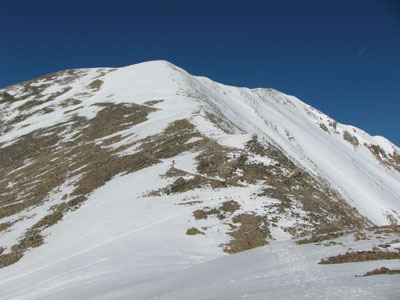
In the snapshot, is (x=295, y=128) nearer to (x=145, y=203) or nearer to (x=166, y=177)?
(x=166, y=177)

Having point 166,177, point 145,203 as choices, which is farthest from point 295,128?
point 145,203

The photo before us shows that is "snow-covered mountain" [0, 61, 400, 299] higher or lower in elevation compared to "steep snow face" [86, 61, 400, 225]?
lower

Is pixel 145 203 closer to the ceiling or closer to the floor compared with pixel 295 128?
closer to the floor

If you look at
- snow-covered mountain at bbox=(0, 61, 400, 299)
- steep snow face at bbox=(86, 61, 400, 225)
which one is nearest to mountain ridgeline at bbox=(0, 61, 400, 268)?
snow-covered mountain at bbox=(0, 61, 400, 299)

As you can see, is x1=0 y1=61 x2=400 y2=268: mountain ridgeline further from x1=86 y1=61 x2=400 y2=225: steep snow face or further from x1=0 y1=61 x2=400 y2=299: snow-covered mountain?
x1=86 y1=61 x2=400 y2=225: steep snow face

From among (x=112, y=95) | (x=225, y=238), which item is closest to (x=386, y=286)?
(x=225, y=238)

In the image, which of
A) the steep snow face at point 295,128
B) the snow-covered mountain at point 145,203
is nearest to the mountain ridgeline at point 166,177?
the snow-covered mountain at point 145,203

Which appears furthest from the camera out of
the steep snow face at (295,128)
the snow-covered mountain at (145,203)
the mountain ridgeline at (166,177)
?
the steep snow face at (295,128)

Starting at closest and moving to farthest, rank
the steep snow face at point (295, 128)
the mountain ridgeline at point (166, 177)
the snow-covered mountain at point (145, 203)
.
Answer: the snow-covered mountain at point (145, 203) < the mountain ridgeline at point (166, 177) < the steep snow face at point (295, 128)

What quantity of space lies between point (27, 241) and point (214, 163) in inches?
559

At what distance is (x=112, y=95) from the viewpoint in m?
64.0

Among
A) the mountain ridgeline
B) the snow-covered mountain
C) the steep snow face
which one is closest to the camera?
the snow-covered mountain

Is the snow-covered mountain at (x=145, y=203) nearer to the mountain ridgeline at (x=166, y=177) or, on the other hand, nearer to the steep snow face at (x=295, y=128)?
the mountain ridgeline at (x=166, y=177)

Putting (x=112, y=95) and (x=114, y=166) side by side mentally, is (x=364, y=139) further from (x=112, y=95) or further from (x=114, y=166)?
(x=114, y=166)
